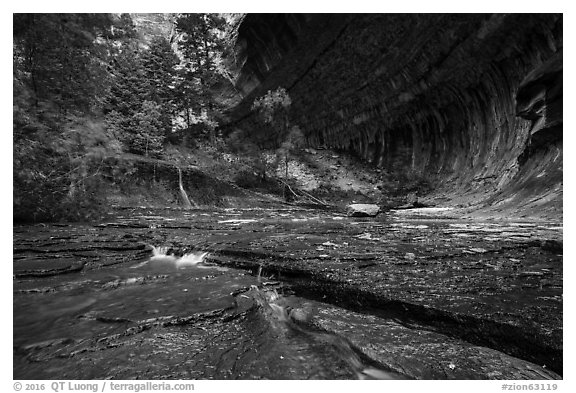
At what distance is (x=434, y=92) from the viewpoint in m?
17.1

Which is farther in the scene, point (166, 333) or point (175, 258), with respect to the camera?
point (175, 258)

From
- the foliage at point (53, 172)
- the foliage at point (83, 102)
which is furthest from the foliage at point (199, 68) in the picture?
the foliage at point (53, 172)

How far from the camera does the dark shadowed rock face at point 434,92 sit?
28.2ft

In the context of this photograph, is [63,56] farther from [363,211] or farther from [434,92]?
[434,92]

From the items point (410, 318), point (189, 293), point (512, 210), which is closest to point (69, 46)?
point (189, 293)

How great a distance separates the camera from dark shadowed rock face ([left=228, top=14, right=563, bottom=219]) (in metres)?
8.59

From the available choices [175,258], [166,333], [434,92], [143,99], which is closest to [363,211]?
[175,258]

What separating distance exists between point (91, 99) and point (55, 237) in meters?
6.96

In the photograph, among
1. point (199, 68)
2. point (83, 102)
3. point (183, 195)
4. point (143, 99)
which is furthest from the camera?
point (199, 68)

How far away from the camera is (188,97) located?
846 inches

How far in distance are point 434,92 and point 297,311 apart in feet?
57.6

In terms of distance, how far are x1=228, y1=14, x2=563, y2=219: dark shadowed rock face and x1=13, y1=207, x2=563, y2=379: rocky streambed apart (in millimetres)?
4233

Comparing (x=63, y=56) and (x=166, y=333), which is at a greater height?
(x=63, y=56)

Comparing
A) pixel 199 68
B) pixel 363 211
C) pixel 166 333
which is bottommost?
pixel 166 333
